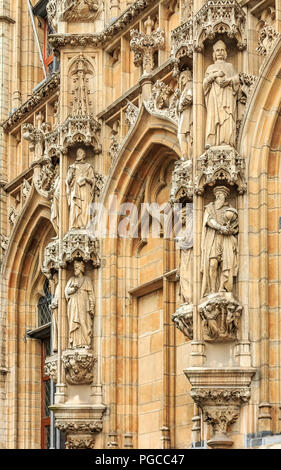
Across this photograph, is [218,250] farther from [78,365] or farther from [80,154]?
[80,154]

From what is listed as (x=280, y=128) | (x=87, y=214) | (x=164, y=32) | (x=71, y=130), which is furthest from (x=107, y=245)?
(x=280, y=128)

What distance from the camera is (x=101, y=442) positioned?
21.9m

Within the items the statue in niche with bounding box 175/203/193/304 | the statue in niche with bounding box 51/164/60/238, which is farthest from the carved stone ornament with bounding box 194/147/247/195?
the statue in niche with bounding box 51/164/60/238

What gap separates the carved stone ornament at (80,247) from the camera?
877 inches

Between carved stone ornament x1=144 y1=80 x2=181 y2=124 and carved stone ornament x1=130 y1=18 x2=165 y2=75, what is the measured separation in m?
0.61

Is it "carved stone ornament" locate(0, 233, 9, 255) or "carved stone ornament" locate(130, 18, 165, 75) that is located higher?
"carved stone ornament" locate(130, 18, 165, 75)

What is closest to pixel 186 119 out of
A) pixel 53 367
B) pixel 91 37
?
pixel 91 37

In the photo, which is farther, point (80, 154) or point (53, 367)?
point (53, 367)

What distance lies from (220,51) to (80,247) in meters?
5.07

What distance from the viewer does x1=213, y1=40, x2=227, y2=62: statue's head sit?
18562mm

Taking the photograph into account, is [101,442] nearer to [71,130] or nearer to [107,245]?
[107,245]

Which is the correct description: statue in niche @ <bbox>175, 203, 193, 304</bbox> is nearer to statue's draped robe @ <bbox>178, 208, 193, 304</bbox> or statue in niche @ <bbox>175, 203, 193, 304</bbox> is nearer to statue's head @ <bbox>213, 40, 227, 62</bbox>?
statue's draped robe @ <bbox>178, 208, 193, 304</bbox>

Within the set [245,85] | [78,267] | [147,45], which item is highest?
[147,45]

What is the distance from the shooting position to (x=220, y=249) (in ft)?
58.5
